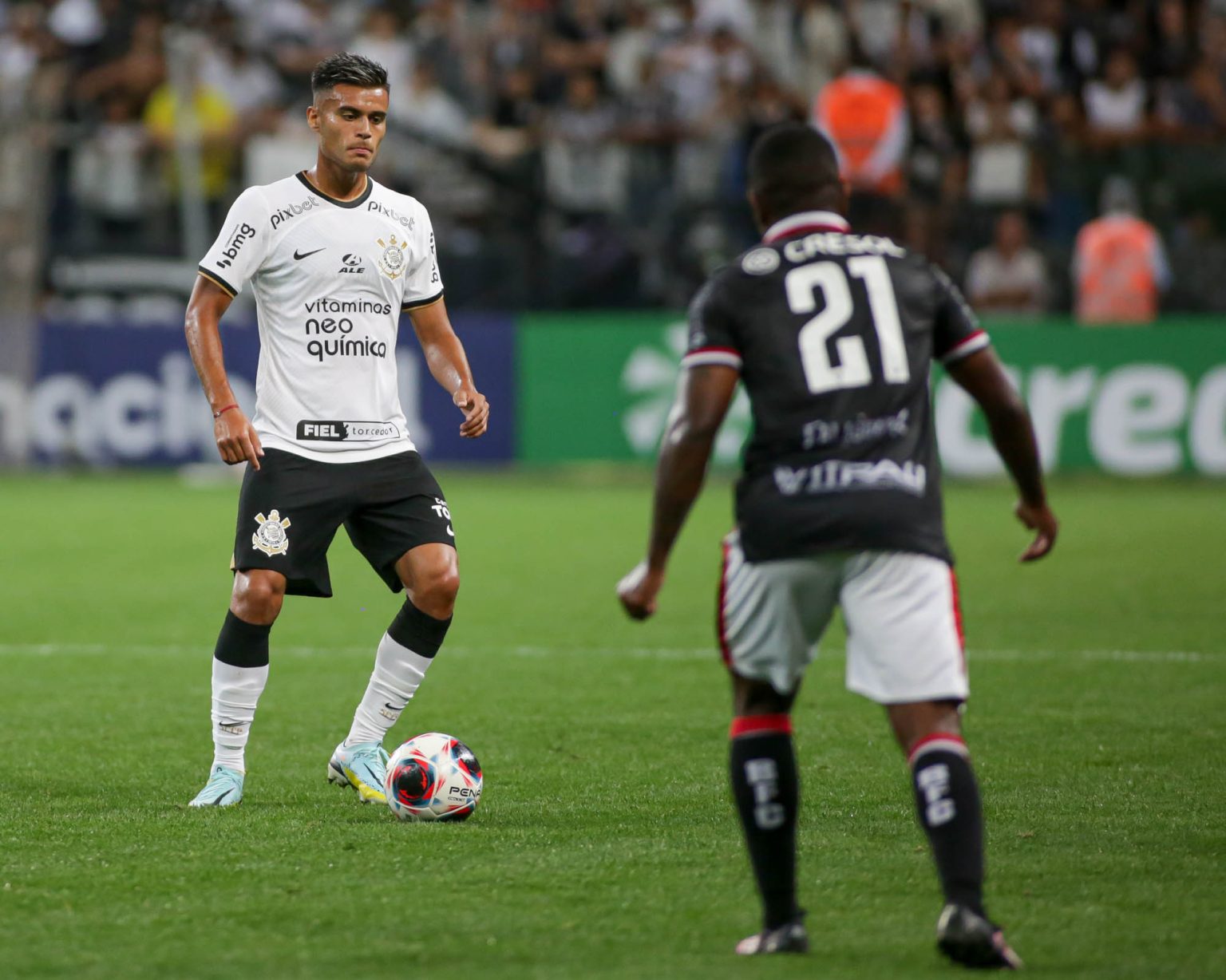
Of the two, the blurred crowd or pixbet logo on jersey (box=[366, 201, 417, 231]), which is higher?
the blurred crowd

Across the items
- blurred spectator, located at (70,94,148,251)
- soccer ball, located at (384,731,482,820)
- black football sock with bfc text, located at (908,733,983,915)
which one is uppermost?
blurred spectator, located at (70,94,148,251)

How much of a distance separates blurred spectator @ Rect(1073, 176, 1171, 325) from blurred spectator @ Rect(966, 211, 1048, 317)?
0.39 meters

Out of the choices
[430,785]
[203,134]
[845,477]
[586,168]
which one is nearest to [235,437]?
[430,785]

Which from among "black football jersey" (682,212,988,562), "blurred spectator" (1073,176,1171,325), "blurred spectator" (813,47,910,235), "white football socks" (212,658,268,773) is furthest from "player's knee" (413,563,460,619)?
"blurred spectator" (1073,176,1171,325)

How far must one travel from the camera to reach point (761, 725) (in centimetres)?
433

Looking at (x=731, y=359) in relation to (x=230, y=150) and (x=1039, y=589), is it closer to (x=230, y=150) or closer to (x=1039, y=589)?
(x=1039, y=589)

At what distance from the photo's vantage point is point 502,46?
20297 millimetres

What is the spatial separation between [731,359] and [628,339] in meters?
13.9

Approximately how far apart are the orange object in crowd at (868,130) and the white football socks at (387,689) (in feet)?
40.6

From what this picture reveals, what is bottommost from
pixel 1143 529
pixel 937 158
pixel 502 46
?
pixel 1143 529

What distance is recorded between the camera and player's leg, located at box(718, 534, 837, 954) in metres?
4.24

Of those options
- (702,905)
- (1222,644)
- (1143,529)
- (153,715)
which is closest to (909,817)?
(702,905)

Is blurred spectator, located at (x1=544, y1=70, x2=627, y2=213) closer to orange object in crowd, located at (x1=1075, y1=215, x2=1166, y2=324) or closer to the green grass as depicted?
orange object in crowd, located at (x1=1075, y1=215, x2=1166, y2=324)

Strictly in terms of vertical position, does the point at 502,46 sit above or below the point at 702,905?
above
